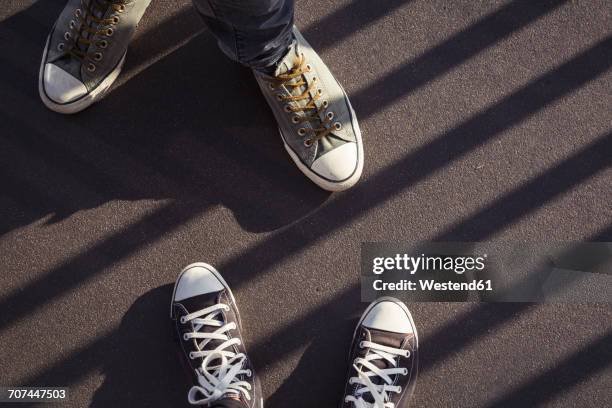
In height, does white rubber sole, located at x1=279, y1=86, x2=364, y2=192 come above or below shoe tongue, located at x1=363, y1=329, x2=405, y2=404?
above

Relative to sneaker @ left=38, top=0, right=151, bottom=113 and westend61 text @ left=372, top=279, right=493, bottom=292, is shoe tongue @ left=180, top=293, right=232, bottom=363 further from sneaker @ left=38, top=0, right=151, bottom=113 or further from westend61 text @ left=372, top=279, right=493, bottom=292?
sneaker @ left=38, top=0, right=151, bottom=113

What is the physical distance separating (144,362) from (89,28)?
36.4 inches

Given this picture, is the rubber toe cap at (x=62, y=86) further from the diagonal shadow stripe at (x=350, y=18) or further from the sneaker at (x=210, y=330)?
the diagonal shadow stripe at (x=350, y=18)

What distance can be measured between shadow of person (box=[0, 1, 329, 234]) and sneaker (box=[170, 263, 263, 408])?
0.20 metres

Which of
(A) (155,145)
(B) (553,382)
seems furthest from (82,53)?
(B) (553,382)

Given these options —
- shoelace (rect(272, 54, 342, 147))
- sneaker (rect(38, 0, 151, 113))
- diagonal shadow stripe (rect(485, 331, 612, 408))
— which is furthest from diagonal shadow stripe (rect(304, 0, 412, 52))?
diagonal shadow stripe (rect(485, 331, 612, 408))

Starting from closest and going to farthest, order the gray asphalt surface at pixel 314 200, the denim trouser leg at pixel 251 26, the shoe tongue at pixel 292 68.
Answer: the denim trouser leg at pixel 251 26 < the shoe tongue at pixel 292 68 < the gray asphalt surface at pixel 314 200

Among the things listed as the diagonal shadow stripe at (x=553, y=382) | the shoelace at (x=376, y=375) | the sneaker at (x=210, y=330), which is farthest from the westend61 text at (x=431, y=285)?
the sneaker at (x=210, y=330)

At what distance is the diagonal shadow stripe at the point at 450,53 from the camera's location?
4.79 ft

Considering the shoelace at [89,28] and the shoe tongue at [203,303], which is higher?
the shoelace at [89,28]

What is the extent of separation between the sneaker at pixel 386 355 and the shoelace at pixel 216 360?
297 millimetres

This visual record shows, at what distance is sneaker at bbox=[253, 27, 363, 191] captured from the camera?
4.49 ft

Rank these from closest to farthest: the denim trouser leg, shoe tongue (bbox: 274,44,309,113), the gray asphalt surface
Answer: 1. the denim trouser leg
2. shoe tongue (bbox: 274,44,309,113)
3. the gray asphalt surface

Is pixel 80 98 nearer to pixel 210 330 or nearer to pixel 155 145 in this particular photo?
pixel 155 145
